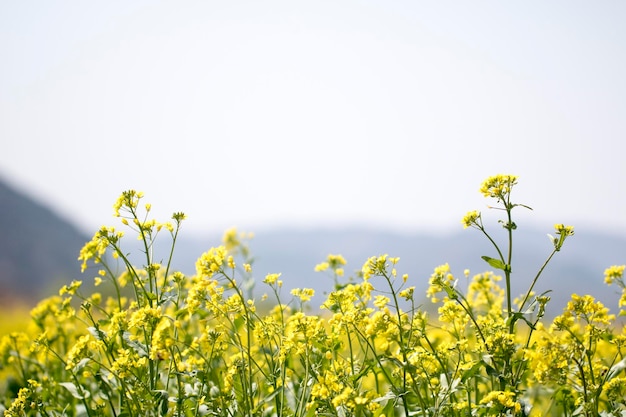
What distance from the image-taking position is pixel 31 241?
5762 cm

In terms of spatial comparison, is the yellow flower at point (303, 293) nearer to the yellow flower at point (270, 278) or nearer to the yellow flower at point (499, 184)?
the yellow flower at point (270, 278)

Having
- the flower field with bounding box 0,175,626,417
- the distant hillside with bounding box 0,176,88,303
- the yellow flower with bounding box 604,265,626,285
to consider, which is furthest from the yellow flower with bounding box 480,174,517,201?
the distant hillside with bounding box 0,176,88,303

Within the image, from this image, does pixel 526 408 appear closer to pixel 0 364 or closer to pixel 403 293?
pixel 403 293

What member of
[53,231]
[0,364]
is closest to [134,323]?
[0,364]

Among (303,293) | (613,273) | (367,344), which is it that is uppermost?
(613,273)

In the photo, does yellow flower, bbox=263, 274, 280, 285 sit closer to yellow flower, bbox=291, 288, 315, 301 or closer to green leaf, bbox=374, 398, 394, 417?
yellow flower, bbox=291, 288, 315, 301

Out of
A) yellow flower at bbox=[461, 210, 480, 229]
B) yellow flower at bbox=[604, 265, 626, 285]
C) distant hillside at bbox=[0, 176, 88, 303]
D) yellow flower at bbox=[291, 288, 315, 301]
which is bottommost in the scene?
distant hillside at bbox=[0, 176, 88, 303]

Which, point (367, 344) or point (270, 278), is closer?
point (367, 344)

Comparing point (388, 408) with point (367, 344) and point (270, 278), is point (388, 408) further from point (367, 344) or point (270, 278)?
point (270, 278)

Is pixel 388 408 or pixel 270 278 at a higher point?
pixel 270 278

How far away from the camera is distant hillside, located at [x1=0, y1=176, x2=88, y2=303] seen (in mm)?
51031

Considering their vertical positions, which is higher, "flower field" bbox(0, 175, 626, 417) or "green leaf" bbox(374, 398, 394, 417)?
"flower field" bbox(0, 175, 626, 417)

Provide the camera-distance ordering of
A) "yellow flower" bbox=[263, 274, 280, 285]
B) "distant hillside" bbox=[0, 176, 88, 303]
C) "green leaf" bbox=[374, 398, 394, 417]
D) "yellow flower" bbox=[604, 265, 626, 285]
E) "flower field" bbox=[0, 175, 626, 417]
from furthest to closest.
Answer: "distant hillside" bbox=[0, 176, 88, 303] < "yellow flower" bbox=[263, 274, 280, 285] < "yellow flower" bbox=[604, 265, 626, 285] < "green leaf" bbox=[374, 398, 394, 417] < "flower field" bbox=[0, 175, 626, 417]

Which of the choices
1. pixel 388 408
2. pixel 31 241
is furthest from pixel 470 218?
pixel 31 241
